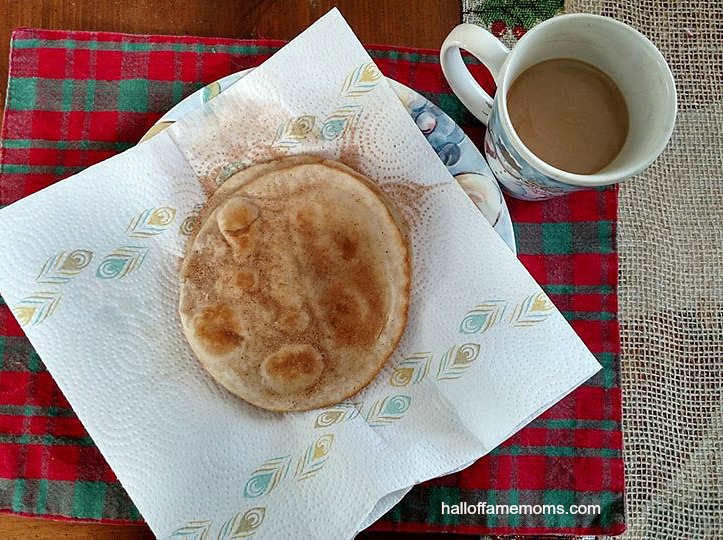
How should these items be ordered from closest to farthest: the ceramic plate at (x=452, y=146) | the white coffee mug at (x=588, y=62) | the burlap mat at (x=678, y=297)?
the white coffee mug at (x=588, y=62) < the ceramic plate at (x=452, y=146) < the burlap mat at (x=678, y=297)

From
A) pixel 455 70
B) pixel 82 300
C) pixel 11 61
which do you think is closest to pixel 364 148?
pixel 455 70

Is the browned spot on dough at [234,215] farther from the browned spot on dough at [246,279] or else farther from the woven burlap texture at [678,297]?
the woven burlap texture at [678,297]

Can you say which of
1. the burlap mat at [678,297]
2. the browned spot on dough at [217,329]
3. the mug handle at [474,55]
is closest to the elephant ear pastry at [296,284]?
the browned spot on dough at [217,329]

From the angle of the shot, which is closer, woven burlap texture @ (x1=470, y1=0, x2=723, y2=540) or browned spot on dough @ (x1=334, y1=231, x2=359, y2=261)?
browned spot on dough @ (x1=334, y1=231, x2=359, y2=261)

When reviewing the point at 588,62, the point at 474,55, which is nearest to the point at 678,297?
the point at 588,62

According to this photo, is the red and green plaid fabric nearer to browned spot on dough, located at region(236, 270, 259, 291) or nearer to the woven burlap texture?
the woven burlap texture

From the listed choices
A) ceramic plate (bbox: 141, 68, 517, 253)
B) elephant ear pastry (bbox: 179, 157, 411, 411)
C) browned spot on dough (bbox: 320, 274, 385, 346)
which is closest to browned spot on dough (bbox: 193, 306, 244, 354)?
elephant ear pastry (bbox: 179, 157, 411, 411)

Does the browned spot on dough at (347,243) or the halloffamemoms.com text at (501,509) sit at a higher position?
the browned spot on dough at (347,243)
